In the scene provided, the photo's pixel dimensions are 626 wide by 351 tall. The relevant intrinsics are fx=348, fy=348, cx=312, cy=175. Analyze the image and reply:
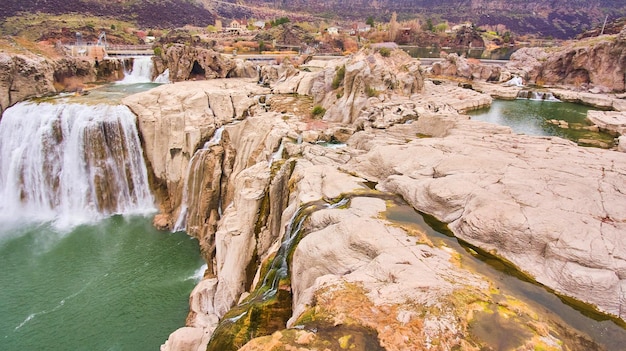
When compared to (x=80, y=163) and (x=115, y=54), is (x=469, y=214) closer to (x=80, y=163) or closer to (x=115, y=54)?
(x=80, y=163)

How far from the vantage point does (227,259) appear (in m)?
16.4

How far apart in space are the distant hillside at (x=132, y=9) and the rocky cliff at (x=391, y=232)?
366 ft

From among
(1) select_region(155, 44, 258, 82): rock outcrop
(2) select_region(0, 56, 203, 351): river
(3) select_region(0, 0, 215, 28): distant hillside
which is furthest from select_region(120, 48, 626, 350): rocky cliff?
(3) select_region(0, 0, 215, 28): distant hillside

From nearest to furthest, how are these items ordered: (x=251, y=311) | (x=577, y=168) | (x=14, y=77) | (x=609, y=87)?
(x=251, y=311), (x=577, y=168), (x=14, y=77), (x=609, y=87)

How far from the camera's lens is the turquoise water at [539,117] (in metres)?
28.0

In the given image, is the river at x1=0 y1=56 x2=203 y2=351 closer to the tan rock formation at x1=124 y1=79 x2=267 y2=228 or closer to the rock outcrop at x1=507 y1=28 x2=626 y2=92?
the tan rock formation at x1=124 y1=79 x2=267 y2=228

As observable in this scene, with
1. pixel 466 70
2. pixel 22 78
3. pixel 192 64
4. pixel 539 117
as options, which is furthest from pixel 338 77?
pixel 466 70

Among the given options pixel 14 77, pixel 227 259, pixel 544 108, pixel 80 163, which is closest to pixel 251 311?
pixel 227 259

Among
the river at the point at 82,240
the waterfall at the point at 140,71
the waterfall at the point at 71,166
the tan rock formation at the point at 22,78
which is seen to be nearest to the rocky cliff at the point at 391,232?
the river at the point at 82,240

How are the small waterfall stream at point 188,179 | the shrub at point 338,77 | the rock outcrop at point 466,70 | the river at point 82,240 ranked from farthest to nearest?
the rock outcrop at point 466,70 → the shrub at point 338,77 → the small waterfall stream at point 188,179 → the river at point 82,240

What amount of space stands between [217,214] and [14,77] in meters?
23.6

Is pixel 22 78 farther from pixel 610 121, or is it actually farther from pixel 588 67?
pixel 588 67

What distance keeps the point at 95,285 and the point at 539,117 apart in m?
39.0

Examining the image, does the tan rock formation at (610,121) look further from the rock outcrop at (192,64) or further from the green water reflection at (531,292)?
the rock outcrop at (192,64)
